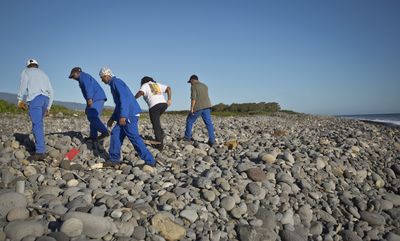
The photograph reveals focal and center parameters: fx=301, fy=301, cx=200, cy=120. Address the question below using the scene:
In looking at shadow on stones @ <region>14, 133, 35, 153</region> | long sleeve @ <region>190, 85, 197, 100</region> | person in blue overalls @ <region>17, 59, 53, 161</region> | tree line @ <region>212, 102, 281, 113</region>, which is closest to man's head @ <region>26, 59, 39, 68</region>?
person in blue overalls @ <region>17, 59, 53, 161</region>

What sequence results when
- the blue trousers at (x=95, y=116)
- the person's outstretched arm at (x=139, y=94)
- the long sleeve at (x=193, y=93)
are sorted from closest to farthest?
1. the blue trousers at (x=95, y=116)
2. the person's outstretched arm at (x=139, y=94)
3. the long sleeve at (x=193, y=93)

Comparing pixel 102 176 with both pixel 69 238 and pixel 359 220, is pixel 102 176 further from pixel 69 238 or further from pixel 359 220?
pixel 359 220

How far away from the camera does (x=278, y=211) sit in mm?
4270

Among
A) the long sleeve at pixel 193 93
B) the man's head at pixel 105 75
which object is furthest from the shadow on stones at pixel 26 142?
the long sleeve at pixel 193 93

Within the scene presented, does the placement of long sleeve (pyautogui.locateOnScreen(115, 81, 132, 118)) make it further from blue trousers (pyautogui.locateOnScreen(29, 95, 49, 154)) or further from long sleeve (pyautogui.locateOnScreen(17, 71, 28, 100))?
long sleeve (pyautogui.locateOnScreen(17, 71, 28, 100))

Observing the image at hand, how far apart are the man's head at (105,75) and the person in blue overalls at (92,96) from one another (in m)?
1.18

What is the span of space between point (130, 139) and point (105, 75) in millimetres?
1272

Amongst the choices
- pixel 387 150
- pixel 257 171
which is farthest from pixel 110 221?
pixel 387 150

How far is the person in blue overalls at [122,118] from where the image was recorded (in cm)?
548

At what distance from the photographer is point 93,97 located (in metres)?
6.81

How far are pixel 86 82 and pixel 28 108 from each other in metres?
1.33

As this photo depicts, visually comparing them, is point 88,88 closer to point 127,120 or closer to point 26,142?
point 127,120

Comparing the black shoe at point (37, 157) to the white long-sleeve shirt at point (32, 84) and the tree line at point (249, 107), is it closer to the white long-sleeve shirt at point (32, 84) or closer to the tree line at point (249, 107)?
the white long-sleeve shirt at point (32, 84)

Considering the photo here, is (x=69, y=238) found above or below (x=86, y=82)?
below
